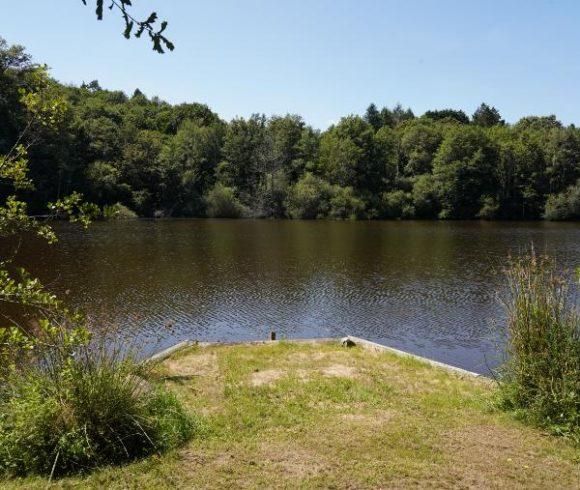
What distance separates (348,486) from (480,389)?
16.9 feet

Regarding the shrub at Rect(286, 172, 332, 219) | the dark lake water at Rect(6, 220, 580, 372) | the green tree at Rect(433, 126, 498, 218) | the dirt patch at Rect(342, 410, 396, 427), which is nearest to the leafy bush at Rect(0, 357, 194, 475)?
the dirt patch at Rect(342, 410, 396, 427)

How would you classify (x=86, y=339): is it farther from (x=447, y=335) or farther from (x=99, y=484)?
(x=447, y=335)

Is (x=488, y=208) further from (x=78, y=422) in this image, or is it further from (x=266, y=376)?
(x=78, y=422)

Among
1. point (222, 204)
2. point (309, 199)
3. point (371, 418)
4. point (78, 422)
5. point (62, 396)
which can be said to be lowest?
point (371, 418)

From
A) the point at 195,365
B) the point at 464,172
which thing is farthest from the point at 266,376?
the point at 464,172


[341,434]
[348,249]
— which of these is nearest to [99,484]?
[341,434]

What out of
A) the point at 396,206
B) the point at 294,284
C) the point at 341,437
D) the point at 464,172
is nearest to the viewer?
the point at 341,437

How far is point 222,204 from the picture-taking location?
70500 millimetres

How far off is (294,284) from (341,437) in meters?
18.6

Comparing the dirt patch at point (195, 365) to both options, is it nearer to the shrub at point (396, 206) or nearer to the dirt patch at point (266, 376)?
the dirt patch at point (266, 376)

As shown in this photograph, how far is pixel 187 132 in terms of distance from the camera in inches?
3046

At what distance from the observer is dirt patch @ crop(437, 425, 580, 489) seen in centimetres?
614

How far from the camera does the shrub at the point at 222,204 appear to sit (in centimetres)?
7050

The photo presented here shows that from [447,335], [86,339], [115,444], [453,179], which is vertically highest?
[453,179]
